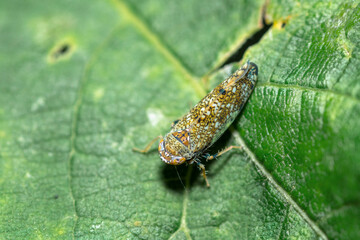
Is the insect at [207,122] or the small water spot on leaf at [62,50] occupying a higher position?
the insect at [207,122]

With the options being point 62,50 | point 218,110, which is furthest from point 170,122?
point 62,50

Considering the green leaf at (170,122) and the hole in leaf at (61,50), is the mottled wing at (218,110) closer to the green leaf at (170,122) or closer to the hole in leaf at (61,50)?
the green leaf at (170,122)

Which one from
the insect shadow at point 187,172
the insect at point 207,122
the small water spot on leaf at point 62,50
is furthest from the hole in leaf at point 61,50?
the insect shadow at point 187,172

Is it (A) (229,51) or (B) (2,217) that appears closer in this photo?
(B) (2,217)

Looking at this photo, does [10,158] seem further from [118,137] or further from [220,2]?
[220,2]

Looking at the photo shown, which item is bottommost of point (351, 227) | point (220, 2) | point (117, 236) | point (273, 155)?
point (117, 236)

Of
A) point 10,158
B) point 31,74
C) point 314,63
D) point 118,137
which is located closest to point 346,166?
point 314,63
